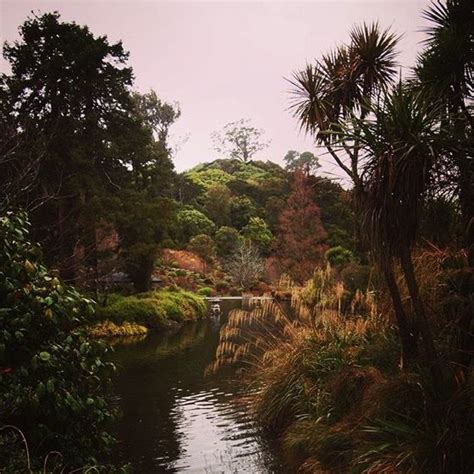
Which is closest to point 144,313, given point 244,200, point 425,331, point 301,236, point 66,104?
point 66,104

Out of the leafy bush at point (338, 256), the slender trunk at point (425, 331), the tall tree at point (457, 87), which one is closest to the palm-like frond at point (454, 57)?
the tall tree at point (457, 87)

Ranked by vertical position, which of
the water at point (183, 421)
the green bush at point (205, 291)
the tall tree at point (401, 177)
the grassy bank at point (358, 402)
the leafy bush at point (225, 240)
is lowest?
the water at point (183, 421)

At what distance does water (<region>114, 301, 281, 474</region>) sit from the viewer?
627 cm

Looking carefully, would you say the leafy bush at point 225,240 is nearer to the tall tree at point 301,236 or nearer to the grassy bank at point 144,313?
the tall tree at point 301,236

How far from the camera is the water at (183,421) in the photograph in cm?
627

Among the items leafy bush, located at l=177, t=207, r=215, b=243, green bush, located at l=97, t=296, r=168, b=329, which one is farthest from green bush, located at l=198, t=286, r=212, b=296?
green bush, located at l=97, t=296, r=168, b=329

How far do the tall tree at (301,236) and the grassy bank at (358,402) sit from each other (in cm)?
1848

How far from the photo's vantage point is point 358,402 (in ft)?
19.4

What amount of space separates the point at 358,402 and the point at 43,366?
3877 millimetres

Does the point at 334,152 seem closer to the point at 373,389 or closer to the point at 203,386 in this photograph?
the point at 373,389

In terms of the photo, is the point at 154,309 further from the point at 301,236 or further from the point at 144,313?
the point at 301,236

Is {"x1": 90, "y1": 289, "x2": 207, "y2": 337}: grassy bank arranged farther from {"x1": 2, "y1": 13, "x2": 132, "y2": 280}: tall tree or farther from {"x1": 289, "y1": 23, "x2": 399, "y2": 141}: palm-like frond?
{"x1": 289, "y1": 23, "x2": 399, "y2": 141}: palm-like frond

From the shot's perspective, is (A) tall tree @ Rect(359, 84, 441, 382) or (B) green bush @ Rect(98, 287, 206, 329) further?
(B) green bush @ Rect(98, 287, 206, 329)

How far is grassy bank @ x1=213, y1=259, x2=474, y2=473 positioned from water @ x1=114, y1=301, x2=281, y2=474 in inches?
19.8
